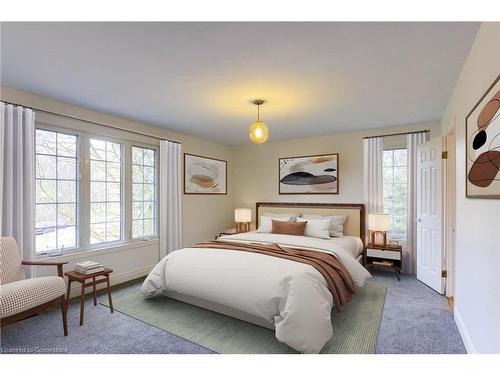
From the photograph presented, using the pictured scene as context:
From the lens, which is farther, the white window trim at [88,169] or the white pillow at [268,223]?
the white pillow at [268,223]

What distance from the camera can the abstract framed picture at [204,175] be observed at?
15.4 ft

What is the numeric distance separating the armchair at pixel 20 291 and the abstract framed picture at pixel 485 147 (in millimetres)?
3333

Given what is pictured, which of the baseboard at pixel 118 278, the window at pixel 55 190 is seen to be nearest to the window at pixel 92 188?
the window at pixel 55 190

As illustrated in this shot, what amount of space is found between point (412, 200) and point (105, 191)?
462 cm

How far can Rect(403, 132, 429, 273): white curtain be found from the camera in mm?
3951

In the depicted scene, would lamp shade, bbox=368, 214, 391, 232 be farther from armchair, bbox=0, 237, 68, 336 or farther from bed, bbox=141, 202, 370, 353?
armchair, bbox=0, 237, 68, 336

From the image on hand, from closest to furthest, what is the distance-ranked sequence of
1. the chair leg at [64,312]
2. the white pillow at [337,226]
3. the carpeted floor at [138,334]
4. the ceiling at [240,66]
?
1. the ceiling at [240,66]
2. the carpeted floor at [138,334]
3. the chair leg at [64,312]
4. the white pillow at [337,226]

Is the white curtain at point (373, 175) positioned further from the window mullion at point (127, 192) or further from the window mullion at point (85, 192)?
the window mullion at point (85, 192)

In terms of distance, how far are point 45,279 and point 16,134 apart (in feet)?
5.03

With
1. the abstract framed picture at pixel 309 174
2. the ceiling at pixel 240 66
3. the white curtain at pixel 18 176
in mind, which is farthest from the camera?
the abstract framed picture at pixel 309 174

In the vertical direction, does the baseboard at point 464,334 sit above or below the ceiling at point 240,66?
below

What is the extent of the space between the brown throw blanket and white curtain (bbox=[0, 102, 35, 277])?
1.89 metres

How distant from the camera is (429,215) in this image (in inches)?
135

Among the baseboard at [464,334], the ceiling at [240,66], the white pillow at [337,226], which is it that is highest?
the ceiling at [240,66]
